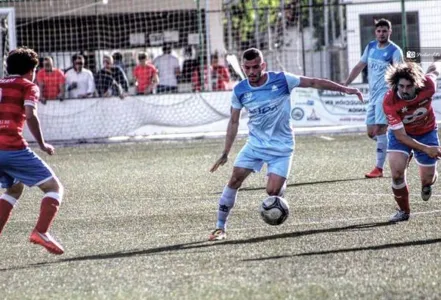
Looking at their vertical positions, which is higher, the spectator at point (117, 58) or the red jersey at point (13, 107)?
the spectator at point (117, 58)

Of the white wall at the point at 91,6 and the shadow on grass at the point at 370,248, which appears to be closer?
the shadow on grass at the point at 370,248

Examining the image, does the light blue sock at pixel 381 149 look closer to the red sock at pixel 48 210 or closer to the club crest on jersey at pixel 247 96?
the club crest on jersey at pixel 247 96

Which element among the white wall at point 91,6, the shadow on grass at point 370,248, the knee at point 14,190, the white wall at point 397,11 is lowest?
the shadow on grass at point 370,248

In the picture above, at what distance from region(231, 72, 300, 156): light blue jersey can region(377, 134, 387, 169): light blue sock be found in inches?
210

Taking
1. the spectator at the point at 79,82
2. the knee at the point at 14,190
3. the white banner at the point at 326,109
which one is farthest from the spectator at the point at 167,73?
the knee at the point at 14,190

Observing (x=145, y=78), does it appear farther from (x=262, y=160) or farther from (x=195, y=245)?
(x=195, y=245)

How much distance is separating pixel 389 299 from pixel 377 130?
8624 mm

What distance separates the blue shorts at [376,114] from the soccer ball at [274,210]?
5579 mm

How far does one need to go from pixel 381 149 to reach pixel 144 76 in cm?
1065

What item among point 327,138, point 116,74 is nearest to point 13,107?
point 327,138

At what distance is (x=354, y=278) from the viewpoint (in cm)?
797

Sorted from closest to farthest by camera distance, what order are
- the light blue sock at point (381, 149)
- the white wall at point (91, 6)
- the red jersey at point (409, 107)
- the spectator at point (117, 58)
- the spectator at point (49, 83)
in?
the red jersey at point (409, 107) < the light blue sock at point (381, 149) < the spectator at point (49, 83) < the spectator at point (117, 58) < the white wall at point (91, 6)

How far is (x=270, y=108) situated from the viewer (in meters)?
10.5

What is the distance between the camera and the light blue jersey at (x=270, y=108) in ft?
34.4
